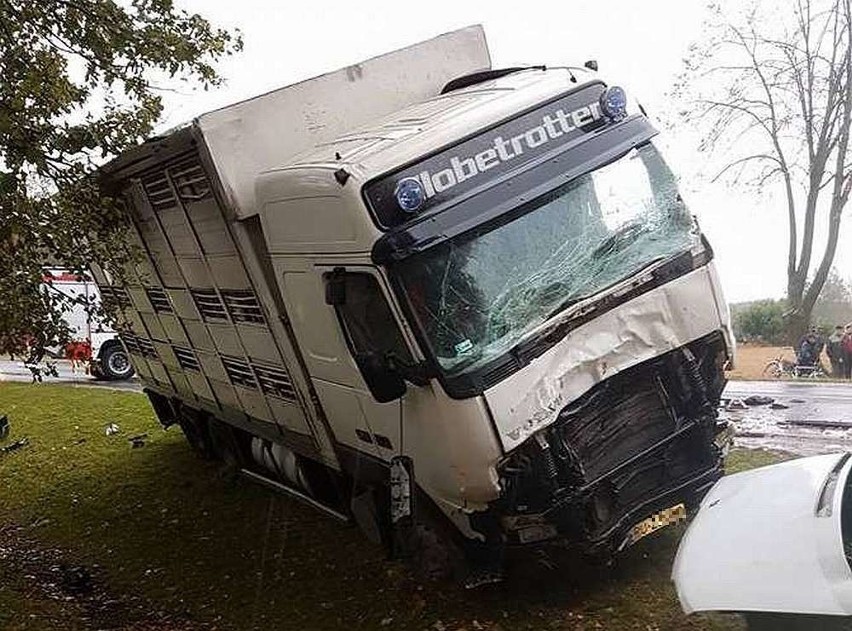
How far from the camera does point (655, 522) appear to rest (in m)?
5.38

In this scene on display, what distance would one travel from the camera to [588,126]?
17.8 feet

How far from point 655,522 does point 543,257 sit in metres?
1.77

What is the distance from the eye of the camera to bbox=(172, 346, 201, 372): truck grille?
891 centimetres

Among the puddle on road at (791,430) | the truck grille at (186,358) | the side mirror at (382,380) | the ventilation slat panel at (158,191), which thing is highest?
the ventilation slat panel at (158,191)

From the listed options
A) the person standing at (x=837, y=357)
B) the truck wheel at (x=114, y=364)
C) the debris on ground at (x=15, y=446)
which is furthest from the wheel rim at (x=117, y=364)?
the person standing at (x=837, y=357)

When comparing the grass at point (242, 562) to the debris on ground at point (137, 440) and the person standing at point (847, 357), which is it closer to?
the debris on ground at point (137, 440)

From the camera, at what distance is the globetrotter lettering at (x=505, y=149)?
5039 millimetres

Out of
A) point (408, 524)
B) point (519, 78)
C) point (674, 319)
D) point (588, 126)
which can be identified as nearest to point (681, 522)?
point (674, 319)

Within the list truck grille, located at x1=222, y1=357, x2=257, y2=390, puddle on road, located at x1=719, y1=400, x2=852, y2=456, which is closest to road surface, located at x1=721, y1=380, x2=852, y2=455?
puddle on road, located at x1=719, y1=400, x2=852, y2=456

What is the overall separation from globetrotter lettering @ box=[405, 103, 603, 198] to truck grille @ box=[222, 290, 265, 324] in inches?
82.3

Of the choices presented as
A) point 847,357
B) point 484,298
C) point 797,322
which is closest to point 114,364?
point 847,357

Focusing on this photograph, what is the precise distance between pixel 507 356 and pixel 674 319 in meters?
1.22

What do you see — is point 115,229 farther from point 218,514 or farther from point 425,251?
point 425,251

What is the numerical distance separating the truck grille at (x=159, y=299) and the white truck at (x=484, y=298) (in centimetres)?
245
